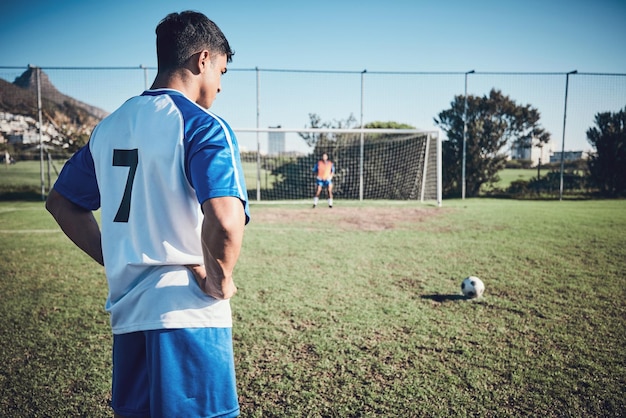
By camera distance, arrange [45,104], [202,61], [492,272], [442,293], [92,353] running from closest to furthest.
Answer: [202,61] < [92,353] < [442,293] < [492,272] < [45,104]

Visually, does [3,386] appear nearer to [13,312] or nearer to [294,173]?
[13,312]

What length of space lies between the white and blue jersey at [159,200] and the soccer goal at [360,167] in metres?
13.7

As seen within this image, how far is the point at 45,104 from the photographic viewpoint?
46.8 feet

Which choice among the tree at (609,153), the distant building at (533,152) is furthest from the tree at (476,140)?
the tree at (609,153)

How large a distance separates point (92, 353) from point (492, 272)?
191 inches

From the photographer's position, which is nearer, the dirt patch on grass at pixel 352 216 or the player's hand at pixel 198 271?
the player's hand at pixel 198 271

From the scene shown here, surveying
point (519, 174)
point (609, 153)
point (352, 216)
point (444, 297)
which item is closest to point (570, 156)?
point (609, 153)

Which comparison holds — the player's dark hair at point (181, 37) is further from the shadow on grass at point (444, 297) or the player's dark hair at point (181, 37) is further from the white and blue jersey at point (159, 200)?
the shadow on grass at point (444, 297)

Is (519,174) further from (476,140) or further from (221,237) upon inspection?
(221,237)

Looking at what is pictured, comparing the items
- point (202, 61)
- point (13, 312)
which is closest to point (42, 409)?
point (13, 312)

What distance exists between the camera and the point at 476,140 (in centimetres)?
1698

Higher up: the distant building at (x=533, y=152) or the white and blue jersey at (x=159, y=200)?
the distant building at (x=533, y=152)

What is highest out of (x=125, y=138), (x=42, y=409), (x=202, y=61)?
(x=202, y=61)

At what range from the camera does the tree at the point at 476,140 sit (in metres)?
17.0
